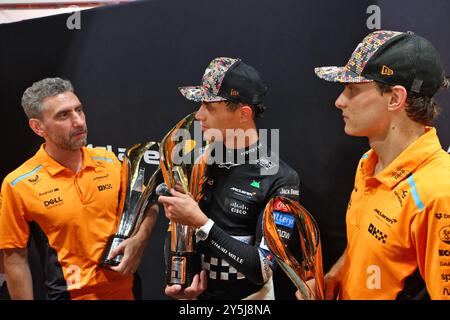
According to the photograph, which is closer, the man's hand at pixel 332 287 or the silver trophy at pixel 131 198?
the man's hand at pixel 332 287

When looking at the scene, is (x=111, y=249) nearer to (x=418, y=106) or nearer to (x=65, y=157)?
(x=65, y=157)

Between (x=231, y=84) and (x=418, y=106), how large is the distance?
28.9 inches

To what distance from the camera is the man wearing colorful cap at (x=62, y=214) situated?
7.21 feet

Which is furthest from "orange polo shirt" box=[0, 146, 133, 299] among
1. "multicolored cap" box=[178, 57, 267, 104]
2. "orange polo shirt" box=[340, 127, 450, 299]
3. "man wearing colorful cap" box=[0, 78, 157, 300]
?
"orange polo shirt" box=[340, 127, 450, 299]

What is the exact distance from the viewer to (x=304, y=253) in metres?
1.73

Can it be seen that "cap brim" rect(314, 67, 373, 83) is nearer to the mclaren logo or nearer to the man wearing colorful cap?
the mclaren logo

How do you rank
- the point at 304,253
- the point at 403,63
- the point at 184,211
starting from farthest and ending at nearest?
the point at 184,211
the point at 304,253
the point at 403,63

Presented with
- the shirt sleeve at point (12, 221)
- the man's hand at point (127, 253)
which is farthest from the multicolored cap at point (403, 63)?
the shirt sleeve at point (12, 221)

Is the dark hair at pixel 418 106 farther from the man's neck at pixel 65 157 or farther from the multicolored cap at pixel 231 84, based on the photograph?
the man's neck at pixel 65 157

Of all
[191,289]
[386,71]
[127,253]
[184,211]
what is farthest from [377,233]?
[127,253]

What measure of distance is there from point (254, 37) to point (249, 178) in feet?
2.21

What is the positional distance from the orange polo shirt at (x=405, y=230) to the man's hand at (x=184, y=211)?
1.75 feet

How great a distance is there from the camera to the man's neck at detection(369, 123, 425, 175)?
5.12 feet
